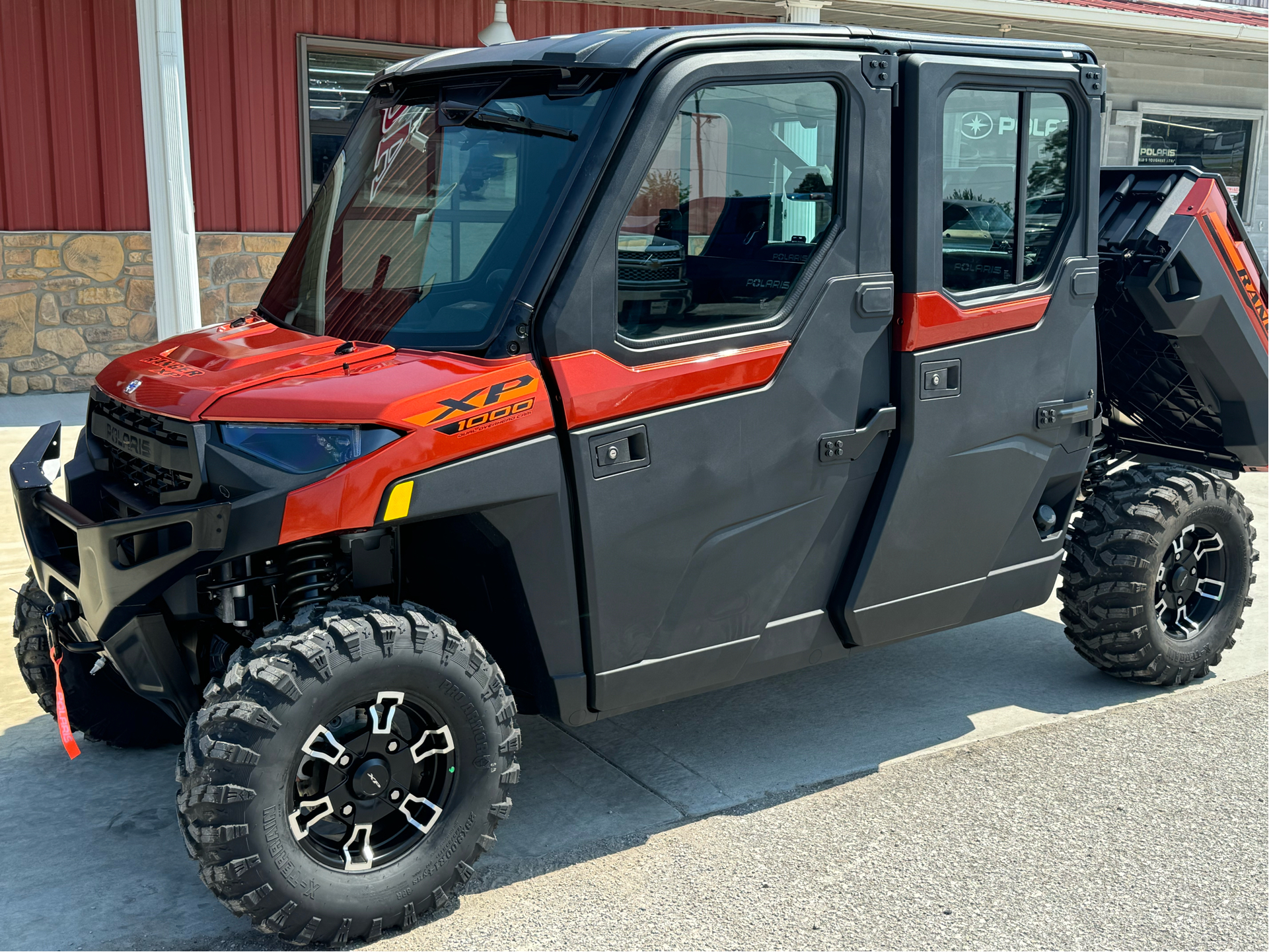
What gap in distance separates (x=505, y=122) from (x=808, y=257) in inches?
37.0

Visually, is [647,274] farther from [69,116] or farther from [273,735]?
[69,116]

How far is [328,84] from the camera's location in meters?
10.5

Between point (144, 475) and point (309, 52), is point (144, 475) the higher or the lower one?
the lower one

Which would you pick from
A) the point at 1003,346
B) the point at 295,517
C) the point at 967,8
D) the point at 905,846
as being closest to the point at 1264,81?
the point at 967,8

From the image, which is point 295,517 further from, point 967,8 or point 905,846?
point 967,8

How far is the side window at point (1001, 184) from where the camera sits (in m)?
3.86

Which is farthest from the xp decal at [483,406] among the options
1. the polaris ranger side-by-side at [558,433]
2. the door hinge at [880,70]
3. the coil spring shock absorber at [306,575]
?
the door hinge at [880,70]

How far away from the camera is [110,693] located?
409cm

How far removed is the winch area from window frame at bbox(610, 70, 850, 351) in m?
1.59

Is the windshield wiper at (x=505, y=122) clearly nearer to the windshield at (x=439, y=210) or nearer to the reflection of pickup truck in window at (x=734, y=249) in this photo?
the windshield at (x=439, y=210)

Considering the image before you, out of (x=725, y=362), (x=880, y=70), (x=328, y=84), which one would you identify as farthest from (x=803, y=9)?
(x=725, y=362)

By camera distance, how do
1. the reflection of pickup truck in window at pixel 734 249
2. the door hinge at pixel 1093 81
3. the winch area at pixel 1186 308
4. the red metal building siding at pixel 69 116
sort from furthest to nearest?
the red metal building siding at pixel 69 116, the winch area at pixel 1186 308, the door hinge at pixel 1093 81, the reflection of pickup truck in window at pixel 734 249

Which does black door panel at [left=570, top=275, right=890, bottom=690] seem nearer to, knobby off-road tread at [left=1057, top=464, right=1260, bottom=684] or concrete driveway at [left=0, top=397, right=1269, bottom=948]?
concrete driveway at [left=0, top=397, right=1269, bottom=948]

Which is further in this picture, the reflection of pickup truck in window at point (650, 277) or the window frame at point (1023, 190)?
the window frame at point (1023, 190)
